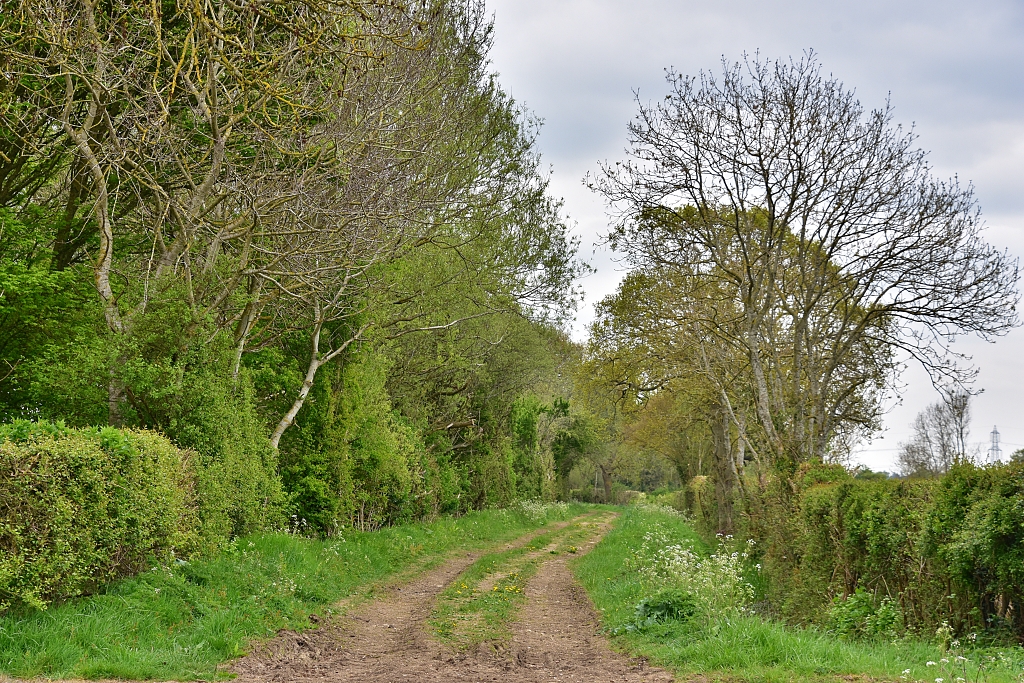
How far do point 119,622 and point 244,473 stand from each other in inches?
191

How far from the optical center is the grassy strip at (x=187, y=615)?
6.44 meters

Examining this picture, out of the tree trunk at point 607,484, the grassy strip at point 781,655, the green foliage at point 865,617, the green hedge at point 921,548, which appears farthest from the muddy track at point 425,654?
the tree trunk at point 607,484

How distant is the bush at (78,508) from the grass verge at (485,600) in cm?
364

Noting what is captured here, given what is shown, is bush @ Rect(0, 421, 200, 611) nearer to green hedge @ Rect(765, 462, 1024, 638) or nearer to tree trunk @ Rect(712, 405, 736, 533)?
green hedge @ Rect(765, 462, 1024, 638)

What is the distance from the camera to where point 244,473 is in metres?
12.1

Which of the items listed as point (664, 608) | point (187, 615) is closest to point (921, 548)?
point (664, 608)

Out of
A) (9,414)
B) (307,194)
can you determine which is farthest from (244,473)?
(307,194)

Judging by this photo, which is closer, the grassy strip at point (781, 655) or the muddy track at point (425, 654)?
the grassy strip at point (781, 655)

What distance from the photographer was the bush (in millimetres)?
6773

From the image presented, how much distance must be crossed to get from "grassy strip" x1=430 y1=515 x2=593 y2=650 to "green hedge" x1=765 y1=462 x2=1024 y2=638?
435 cm

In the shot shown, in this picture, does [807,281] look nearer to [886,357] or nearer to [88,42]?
[886,357]

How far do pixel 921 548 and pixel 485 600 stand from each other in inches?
251

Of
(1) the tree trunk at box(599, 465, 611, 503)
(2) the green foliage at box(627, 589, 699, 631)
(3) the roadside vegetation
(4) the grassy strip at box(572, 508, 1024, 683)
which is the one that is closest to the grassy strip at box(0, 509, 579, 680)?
(3) the roadside vegetation

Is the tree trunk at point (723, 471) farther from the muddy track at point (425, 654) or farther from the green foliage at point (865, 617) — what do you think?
the green foliage at point (865, 617)
